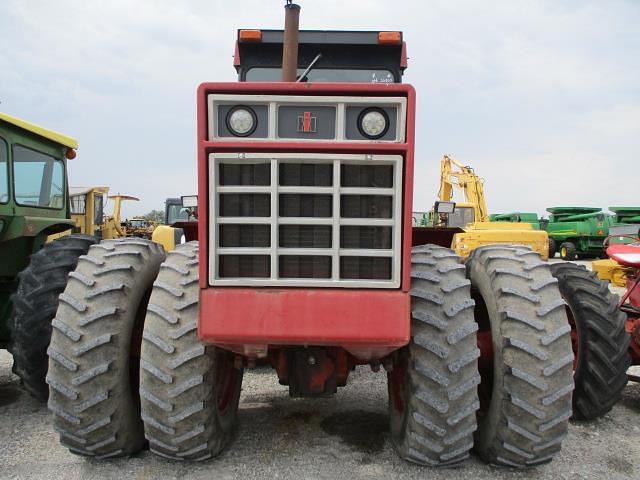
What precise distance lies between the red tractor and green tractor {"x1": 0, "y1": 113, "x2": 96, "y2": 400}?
1.33ft

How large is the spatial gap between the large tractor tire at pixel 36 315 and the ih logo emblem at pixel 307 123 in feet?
7.90

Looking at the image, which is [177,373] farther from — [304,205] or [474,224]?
[474,224]

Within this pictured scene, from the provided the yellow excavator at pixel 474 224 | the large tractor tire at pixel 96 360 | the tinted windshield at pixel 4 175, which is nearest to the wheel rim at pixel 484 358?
the large tractor tire at pixel 96 360

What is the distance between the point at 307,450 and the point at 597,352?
215 centimetres

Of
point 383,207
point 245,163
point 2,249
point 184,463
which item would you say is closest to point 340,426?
point 184,463

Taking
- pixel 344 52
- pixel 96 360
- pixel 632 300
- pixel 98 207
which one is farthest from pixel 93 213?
pixel 632 300

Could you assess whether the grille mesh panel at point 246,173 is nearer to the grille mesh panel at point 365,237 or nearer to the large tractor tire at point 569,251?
the grille mesh panel at point 365,237

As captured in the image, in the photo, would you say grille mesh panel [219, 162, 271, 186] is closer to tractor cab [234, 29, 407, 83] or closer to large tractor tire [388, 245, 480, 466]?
large tractor tire [388, 245, 480, 466]

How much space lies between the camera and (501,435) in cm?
287

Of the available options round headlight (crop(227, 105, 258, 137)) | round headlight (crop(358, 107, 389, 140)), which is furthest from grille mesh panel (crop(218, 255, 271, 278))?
round headlight (crop(358, 107, 389, 140))

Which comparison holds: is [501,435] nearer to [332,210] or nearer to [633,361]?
[332,210]

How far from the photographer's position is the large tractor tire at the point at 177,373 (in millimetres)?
2770

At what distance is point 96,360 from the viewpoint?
2861 mm

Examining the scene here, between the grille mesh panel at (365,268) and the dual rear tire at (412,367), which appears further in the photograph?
the dual rear tire at (412,367)
